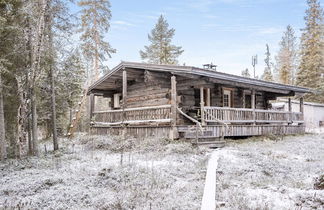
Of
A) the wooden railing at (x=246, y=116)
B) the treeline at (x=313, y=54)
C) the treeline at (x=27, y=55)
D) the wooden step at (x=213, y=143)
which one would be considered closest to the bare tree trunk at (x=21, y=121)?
the treeline at (x=27, y=55)

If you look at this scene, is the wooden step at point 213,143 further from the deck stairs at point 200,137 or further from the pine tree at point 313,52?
the pine tree at point 313,52

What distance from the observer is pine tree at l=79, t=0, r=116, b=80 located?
26047 millimetres

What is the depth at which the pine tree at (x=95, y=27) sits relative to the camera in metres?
26.0

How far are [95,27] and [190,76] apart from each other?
1819cm

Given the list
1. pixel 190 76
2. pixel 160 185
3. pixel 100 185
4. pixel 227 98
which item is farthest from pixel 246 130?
pixel 100 185

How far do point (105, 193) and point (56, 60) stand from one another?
7492 mm

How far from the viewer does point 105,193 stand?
437 cm

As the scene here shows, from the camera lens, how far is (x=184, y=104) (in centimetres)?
1450

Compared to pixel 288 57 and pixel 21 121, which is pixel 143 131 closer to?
pixel 21 121

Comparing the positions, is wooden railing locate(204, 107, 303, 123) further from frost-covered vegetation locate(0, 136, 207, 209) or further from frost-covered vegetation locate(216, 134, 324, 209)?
frost-covered vegetation locate(0, 136, 207, 209)

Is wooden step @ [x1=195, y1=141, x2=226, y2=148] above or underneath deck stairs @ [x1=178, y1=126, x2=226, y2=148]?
underneath

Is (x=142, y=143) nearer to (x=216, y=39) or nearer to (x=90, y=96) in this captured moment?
(x=90, y=96)

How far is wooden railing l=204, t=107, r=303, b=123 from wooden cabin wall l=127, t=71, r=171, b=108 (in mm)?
2937

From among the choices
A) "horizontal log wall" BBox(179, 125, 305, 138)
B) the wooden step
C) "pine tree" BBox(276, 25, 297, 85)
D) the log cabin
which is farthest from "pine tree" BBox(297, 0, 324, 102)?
the wooden step
